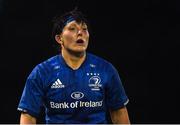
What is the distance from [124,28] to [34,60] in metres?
0.93

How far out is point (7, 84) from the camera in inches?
195

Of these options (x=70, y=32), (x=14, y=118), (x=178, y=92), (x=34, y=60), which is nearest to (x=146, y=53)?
(x=178, y=92)

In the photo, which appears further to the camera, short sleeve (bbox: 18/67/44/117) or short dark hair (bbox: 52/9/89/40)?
short dark hair (bbox: 52/9/89/40)

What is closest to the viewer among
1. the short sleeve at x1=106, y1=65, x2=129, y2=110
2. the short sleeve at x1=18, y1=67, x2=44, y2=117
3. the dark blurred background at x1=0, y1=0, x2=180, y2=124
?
Result: the short sleeve at x1=18, y1=67, x2=44, y2=117

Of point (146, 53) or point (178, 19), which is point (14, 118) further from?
point (178, 19)

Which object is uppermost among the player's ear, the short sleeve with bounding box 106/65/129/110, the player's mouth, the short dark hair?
the short dark hair

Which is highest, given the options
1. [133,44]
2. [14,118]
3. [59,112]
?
[133,44]

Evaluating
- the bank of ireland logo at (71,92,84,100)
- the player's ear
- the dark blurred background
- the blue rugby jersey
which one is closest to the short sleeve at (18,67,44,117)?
the blue rugby jersey

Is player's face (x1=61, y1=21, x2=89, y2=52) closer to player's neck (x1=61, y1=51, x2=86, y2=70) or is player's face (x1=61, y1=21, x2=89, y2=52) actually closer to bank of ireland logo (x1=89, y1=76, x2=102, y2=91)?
player's neck (x1=61, y1=51, x2=86, y2=70)

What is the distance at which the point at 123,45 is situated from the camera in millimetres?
4949

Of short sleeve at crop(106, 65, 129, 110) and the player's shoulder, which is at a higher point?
the player's shoulder

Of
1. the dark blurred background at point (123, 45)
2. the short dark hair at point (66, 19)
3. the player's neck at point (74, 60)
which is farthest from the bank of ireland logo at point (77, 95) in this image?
the dark blurred background at point (123, 45)

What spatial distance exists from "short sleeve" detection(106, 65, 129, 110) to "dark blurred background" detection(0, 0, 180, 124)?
1566 millimetres

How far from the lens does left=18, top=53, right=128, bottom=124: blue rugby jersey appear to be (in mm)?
3191
